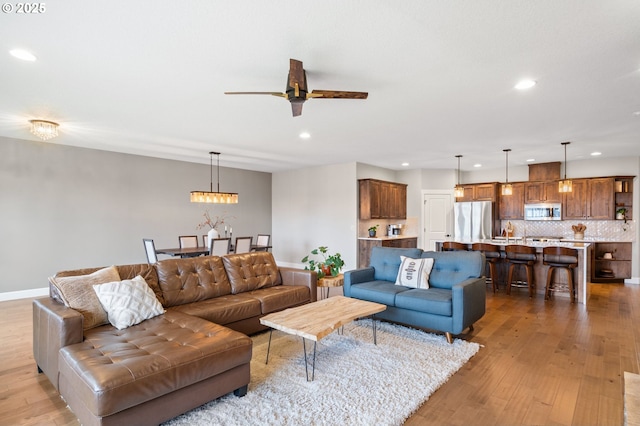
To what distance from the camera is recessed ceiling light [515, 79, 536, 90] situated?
125 inches

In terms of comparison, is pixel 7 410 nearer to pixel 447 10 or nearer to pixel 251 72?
pixel 251 72

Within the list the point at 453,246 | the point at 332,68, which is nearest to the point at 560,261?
the point at 453,246

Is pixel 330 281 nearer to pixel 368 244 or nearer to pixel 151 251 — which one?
pixel 368 244

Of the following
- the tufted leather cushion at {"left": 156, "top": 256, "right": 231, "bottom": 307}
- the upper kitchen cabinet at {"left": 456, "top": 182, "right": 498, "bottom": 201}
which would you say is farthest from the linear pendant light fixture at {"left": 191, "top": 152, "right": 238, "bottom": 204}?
the upper kitchen cabinet at {"left": 456, "top": 182, "right": 498, "bottom": 201}

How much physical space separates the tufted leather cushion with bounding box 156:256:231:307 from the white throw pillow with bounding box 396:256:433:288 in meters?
2.22

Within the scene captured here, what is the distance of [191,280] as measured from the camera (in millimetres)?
3762

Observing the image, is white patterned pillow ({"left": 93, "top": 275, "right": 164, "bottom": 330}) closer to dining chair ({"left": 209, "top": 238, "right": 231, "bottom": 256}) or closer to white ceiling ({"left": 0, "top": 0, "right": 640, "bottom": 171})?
white ceiling ({"left": 0, "top": 0, "right": 640, "bottom": 171})

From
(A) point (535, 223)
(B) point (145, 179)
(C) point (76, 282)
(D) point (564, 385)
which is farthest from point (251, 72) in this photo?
(A) point (535, 223)

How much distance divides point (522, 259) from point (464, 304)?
3.36 metres

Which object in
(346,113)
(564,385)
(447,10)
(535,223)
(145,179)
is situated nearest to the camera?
(447,10)

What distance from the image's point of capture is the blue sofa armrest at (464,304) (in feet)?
11.5

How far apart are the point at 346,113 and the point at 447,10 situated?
7.08 ft

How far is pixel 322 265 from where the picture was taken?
194 inches

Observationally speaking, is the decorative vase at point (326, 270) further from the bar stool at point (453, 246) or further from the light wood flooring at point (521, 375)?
the bar stool at point (453, 246)
